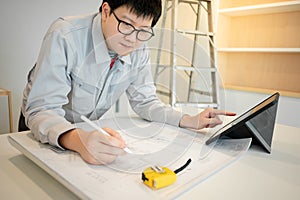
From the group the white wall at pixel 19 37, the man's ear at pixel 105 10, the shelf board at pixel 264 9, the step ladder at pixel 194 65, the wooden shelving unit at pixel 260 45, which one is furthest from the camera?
the wooden shelving unit at pixel 260 45

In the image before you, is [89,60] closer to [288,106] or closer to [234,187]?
[234,187]

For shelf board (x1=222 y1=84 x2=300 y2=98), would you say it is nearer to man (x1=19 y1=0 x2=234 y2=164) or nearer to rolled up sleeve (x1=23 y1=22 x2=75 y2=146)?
man (x1=19 y1=0 x2=234 y2=164)

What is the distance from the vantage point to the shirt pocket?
71cm

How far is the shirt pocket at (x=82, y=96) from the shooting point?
71cm

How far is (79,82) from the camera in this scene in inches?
28.2

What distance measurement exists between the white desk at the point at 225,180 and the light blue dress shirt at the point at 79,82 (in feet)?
0.26

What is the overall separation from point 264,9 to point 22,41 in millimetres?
1943

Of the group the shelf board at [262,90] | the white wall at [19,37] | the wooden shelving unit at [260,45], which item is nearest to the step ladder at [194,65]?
the wooden shelving unit at [260,45]

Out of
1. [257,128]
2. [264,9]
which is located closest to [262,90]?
[264,9]

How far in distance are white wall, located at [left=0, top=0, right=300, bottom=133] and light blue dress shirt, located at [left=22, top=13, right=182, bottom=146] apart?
2.76ft

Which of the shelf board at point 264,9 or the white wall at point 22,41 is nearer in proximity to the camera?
the white wall at point 22,41

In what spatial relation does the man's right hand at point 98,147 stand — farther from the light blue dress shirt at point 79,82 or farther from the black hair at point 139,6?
the black hair at point 139,6

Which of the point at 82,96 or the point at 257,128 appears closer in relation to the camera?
the point at 257,128

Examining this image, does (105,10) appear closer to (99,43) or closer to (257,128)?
(99,43)
